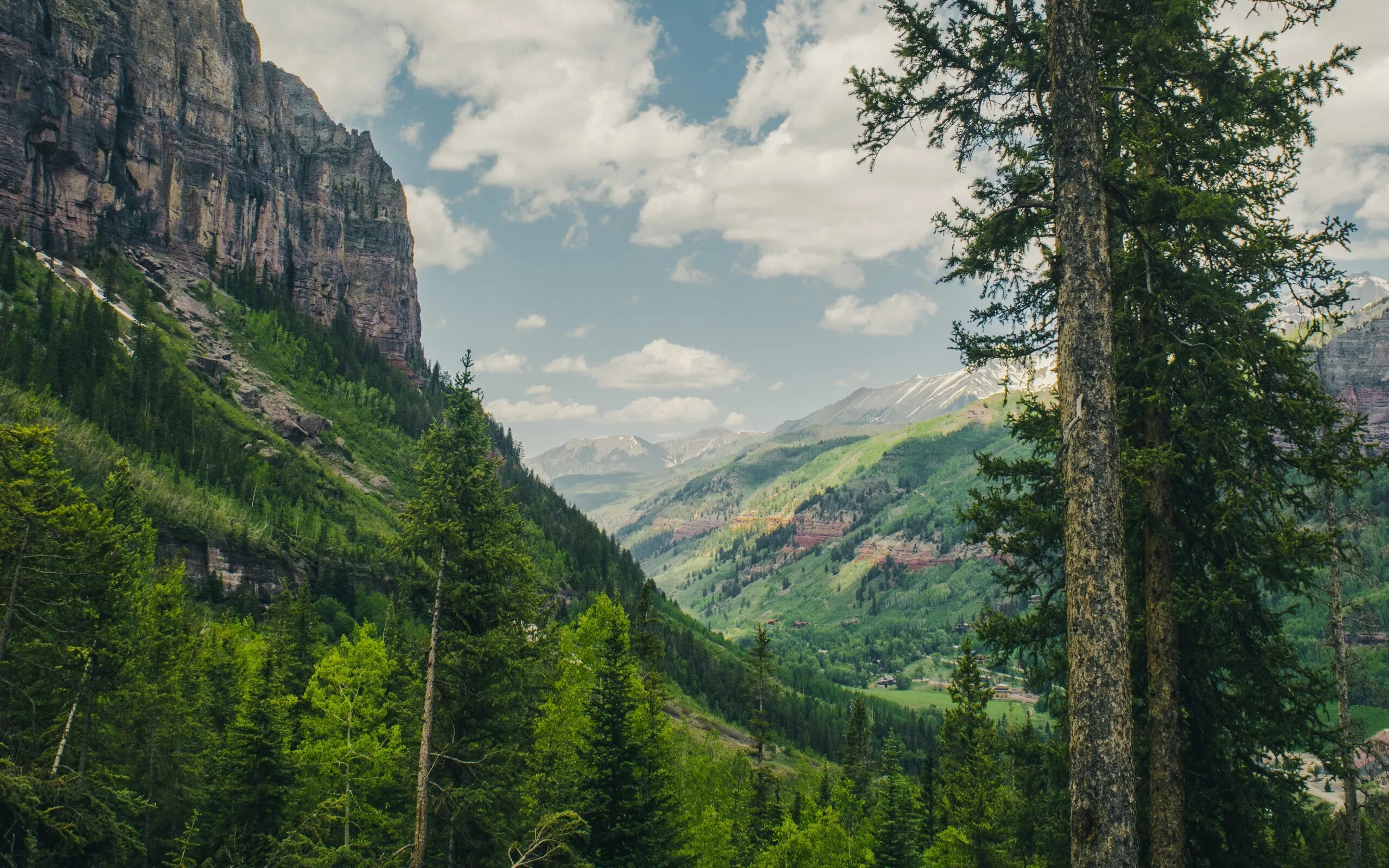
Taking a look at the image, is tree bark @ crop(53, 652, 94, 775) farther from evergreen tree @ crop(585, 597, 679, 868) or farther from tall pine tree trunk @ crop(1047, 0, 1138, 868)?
tall pine tree trunk @ crop(1047, 0, 1138, 868)

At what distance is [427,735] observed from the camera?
19547 mm

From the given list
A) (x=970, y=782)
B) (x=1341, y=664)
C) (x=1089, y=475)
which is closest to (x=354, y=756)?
(x=1089, y=475)

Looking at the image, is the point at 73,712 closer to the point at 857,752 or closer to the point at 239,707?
the point at 239,707

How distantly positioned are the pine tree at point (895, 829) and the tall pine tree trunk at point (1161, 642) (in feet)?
99.2

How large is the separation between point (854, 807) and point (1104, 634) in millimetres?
47604

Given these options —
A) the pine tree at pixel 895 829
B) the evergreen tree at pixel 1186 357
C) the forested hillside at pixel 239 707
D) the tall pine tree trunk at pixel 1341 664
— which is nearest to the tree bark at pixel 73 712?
the forested hillside at pixel 239 707

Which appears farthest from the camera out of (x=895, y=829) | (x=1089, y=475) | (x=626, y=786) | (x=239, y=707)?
(x=895, y=829)

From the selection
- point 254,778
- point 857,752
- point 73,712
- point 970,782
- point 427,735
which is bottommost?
point 857,752

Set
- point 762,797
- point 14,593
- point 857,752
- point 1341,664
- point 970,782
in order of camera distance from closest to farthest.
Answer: point 14,593 → point 1341,664 → point 970,782 → point 762,797 → point 857,752

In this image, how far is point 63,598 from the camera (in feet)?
77.7

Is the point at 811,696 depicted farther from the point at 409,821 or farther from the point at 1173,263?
the point at 1173,263

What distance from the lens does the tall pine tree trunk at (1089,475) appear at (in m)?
8.03

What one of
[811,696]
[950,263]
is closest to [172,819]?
[950,263]

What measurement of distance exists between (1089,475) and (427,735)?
17509mm
